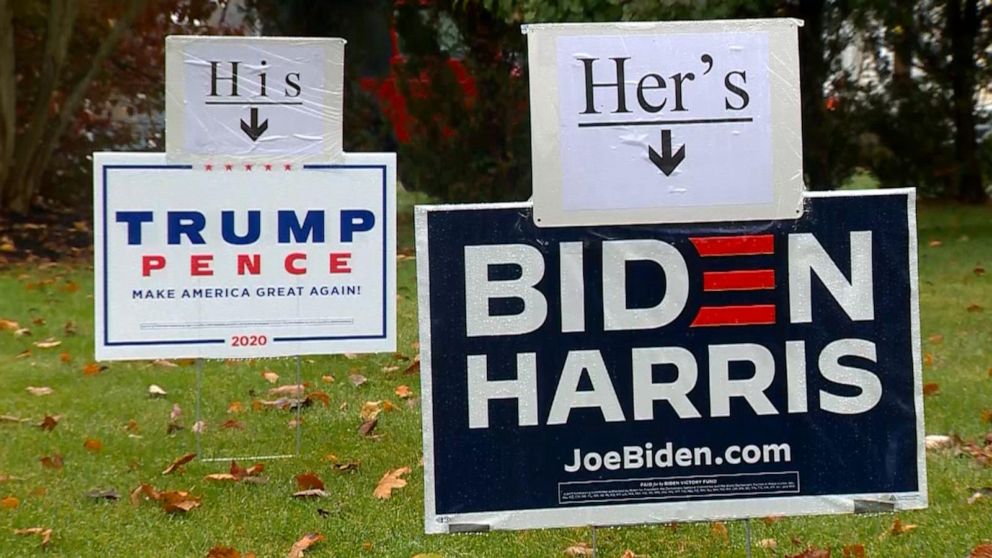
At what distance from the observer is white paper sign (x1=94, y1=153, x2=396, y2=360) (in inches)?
239

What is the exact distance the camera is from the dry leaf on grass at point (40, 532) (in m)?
5.12

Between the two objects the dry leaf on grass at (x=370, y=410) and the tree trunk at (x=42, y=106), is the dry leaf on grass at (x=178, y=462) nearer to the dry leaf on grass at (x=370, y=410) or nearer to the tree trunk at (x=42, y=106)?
the dry leaf on grass at (x=370, y=410)

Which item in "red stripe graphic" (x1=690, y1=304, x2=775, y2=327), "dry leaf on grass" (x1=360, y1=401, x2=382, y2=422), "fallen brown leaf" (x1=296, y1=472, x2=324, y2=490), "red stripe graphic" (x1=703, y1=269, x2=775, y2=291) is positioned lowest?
"fallen brown leaf" (x1=296, y1=472, x2=324, y2=490)

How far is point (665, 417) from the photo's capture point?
3.96 meters

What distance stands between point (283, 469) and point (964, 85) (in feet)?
50.8

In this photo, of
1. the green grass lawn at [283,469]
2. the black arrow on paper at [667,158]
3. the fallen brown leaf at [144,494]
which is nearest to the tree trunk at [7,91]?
the green grass lawn at [283,469]

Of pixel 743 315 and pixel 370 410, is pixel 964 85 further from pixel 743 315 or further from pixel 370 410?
pixel 743 315

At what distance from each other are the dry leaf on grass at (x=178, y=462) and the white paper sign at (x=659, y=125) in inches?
113

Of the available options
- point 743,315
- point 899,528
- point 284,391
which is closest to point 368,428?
point 284,391

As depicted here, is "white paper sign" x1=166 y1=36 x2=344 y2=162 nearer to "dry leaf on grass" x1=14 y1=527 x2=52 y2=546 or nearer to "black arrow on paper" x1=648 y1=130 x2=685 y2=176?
"dry leaf on grass" x1=14 y1=527 x2=52 y2=546

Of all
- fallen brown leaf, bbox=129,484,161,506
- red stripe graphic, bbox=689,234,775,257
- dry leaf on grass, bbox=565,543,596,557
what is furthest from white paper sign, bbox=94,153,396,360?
red stripe graphic, bbox=689,234,775,257

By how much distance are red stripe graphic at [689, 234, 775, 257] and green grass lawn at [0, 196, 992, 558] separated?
137cm

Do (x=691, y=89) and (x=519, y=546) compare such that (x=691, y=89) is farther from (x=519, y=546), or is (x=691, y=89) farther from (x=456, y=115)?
(x=456, y=115)

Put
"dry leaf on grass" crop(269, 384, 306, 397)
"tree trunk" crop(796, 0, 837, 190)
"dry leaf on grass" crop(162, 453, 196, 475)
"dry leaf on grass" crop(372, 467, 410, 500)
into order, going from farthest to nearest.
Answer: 1. "tree trunk" crop(796, 0, 837, 190)
2. "dry leaf on grass" crop(269, 384, 306, 397)
3. "dry leaf on grass" crop(162, 453, 196, 475)
4. "dry leaf on grass" crop(372, 467, 410, 500)
